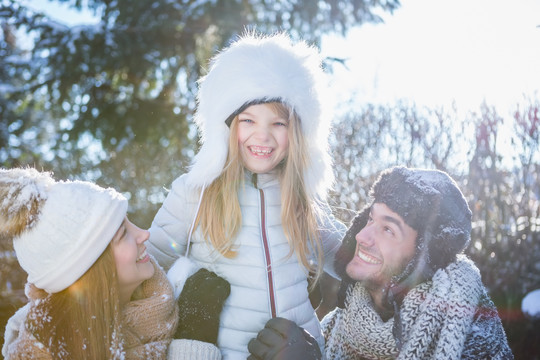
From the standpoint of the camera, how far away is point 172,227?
2.70 meters

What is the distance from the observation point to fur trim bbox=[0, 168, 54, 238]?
1864mm

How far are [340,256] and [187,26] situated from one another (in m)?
4.86

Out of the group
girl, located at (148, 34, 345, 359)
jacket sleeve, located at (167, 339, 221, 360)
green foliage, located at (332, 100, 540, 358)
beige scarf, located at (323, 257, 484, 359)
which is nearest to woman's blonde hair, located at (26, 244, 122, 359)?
jacket sleeve, located at (167, 339, 221, 360)

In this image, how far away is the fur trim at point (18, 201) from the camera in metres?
1.86

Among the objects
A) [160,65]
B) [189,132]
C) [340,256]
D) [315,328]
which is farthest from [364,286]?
[160,65]

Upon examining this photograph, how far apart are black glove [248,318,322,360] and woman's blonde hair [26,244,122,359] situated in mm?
681

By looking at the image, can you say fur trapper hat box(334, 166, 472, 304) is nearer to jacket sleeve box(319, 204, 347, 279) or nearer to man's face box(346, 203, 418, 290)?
man's face box(346, 203, 418, 290)

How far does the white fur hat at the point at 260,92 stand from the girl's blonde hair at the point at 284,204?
5cm

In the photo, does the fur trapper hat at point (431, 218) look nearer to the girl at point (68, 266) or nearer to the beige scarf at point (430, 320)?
the beige scarf at point (430, 320)

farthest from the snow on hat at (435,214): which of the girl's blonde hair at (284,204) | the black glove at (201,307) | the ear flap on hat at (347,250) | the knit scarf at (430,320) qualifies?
the black glove at (201,307)

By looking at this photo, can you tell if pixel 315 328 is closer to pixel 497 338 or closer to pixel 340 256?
pixel 340 256

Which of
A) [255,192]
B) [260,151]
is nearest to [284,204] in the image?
[255,192]

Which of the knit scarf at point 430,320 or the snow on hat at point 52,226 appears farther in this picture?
the knit scarf at point 430,320

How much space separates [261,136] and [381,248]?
0.91 meters
